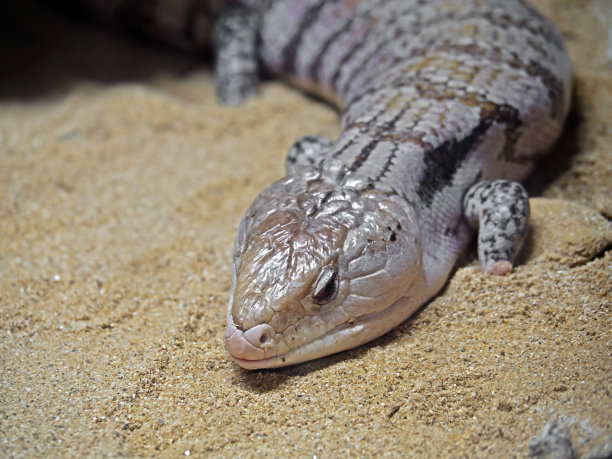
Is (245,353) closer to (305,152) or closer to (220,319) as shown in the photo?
(220,319)

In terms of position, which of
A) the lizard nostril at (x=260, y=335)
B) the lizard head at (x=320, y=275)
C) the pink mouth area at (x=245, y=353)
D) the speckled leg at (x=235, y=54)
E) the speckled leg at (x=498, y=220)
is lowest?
the speckled leg at (x=235, y=54)

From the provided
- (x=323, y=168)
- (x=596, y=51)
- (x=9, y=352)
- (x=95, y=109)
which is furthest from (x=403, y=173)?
(x=95, y=109)

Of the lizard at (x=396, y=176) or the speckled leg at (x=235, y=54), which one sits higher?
the lizard at (x=396, y=176)

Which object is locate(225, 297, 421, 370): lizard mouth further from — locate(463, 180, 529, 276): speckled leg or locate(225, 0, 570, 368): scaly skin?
locate(463, 180, 529, 276): speckled leg

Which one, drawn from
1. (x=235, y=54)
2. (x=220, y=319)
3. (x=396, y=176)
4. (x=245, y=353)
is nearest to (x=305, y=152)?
(x=396, y=176)

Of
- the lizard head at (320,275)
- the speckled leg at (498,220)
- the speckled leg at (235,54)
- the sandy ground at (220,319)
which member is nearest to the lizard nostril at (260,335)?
the lizard head at (320,275)

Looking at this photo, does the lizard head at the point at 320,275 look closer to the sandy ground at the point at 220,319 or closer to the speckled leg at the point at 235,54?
the sandy ground at the point at 220,319

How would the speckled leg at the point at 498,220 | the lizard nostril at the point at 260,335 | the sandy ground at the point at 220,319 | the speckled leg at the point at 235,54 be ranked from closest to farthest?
the sandy ground at the point at 220,319 → the lizard nostril at the point at 260,335 → the speckled leg at the point at 498,220 → the speckled leg at the point at 235,54

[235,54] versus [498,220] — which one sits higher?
[498,220]
